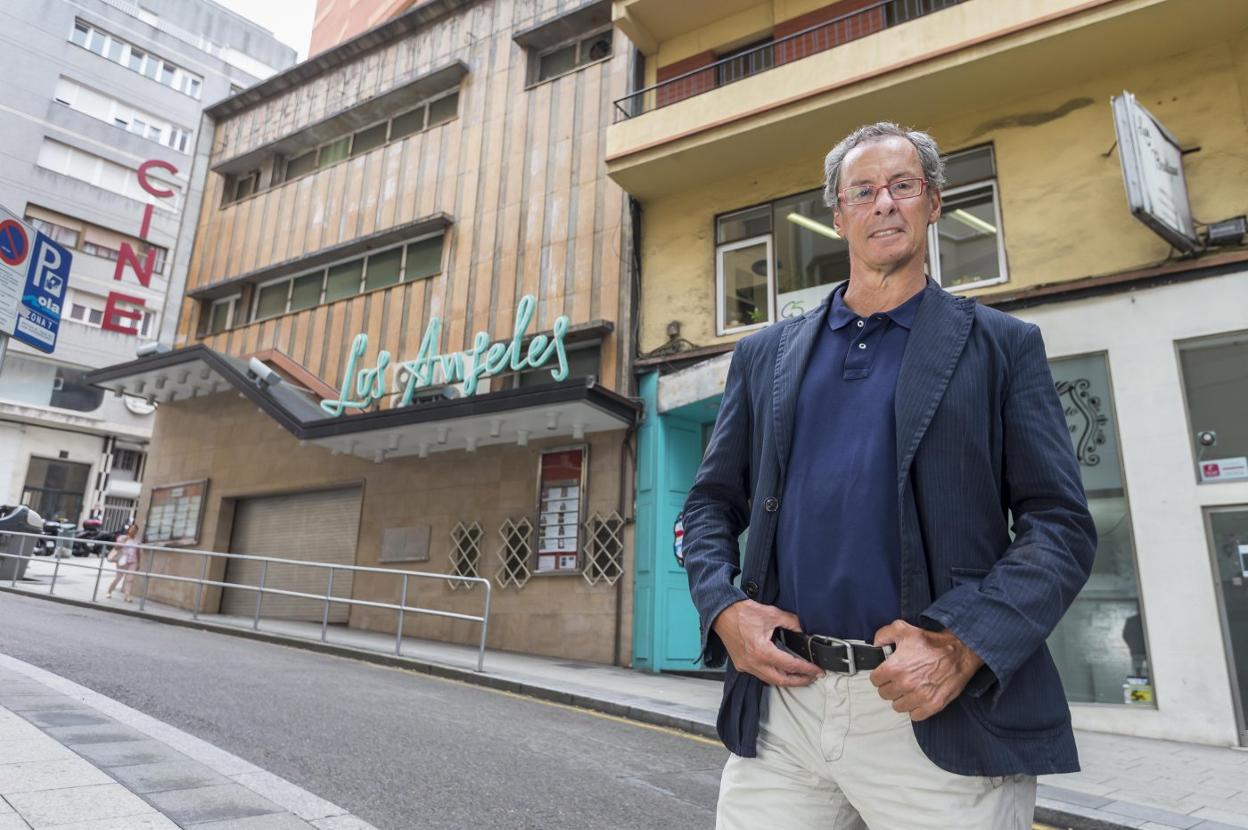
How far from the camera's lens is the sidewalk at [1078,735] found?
4781 millimetres

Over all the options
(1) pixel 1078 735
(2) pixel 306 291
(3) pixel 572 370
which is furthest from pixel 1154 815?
(2) pixel 306 291

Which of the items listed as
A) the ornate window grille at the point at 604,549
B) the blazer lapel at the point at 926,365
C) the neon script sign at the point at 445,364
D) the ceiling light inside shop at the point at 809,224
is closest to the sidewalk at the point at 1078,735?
the ornate window grille at the point at 604,549

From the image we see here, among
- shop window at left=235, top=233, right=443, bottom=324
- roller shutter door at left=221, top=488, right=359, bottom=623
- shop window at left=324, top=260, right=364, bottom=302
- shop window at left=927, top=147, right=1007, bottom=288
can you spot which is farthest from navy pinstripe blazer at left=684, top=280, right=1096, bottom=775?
shop window at left=324, top=260, right=364, bottom=302

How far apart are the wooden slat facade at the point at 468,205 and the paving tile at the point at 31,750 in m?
8.64

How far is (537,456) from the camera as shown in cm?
1242

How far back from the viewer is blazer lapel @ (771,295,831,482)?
1640 mm

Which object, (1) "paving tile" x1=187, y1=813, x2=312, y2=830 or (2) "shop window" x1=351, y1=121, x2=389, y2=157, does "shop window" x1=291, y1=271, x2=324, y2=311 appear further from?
(1) "paving tile" x1=187, y1=813, x2=312, y2=830

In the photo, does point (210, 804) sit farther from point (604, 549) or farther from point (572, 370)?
point (572, 370)

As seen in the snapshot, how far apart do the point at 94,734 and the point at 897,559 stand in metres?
4.92

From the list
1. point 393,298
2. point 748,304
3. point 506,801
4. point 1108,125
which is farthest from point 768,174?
point 506,801

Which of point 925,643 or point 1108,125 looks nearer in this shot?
point 925,643

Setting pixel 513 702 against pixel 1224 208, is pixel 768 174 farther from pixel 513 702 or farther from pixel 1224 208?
pixel 513 702

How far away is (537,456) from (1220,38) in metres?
9.65

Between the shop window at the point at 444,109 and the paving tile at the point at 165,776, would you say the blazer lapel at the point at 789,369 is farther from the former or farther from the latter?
the shop window at the point at 444,109
